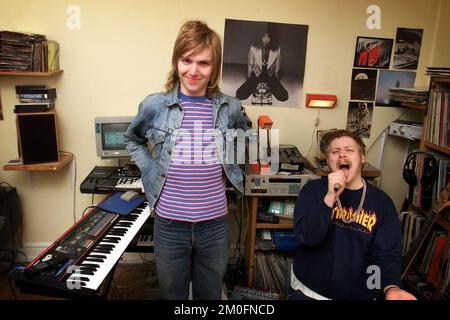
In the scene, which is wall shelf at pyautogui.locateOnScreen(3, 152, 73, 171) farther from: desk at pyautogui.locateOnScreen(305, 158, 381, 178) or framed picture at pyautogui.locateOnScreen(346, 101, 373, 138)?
framed picture at pyautogui.locateOnScreen(346, 101, 373, 138)

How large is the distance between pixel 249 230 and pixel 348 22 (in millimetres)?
1505

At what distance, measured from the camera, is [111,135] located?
2246 millimetres

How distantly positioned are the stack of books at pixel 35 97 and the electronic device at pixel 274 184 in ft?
4.32

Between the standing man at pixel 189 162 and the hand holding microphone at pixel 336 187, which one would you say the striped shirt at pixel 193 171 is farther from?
the hand holding microphone at pixel 336 187

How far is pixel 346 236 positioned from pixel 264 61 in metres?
1.35

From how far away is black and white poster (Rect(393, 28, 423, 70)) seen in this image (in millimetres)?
2387

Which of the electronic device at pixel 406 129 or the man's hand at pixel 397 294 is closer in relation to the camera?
the man's hand at pixel 397 294

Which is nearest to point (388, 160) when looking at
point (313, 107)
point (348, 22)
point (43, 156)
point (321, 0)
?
point (313, 107)

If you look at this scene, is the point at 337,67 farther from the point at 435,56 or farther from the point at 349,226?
the point at 349,226

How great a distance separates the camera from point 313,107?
8.07ft

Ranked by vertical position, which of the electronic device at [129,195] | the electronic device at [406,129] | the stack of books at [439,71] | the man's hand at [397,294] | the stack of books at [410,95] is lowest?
the man's hand at [397,294]

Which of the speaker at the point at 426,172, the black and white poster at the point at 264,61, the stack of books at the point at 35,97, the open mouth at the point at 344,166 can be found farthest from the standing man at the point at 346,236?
the stack of books at the point at 35,97

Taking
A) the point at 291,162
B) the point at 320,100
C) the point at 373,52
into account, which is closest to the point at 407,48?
the point at 373,52

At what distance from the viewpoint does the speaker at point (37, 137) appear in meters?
2.11
